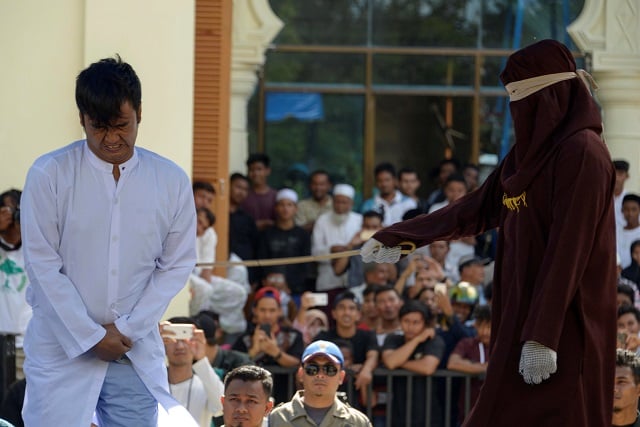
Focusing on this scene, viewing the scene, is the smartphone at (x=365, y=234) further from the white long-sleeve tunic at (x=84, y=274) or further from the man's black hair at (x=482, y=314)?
the white long-sleeve tunic at (x=84, y=274)

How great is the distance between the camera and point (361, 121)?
45.5ft

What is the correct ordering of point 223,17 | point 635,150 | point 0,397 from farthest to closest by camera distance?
1. point 635,150
2. point 223,17
3. point 0,397

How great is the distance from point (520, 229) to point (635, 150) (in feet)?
24.4

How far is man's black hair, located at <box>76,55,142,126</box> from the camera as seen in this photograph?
5.27 m

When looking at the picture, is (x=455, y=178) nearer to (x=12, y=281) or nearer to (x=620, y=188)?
(x=620, y=188)

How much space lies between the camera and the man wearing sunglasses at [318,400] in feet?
23.9

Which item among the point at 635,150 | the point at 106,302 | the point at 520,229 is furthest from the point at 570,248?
the point at 635,150

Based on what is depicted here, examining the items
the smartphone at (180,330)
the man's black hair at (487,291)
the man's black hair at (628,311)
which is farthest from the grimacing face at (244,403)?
the man's black hair at (487,291)

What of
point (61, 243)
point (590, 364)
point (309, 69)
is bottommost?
point (590, 364)

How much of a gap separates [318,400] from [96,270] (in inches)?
88.9

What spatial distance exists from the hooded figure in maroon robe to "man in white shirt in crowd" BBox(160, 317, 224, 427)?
8.87 ft

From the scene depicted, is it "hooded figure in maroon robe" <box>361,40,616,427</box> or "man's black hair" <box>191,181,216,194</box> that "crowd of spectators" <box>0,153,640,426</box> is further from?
"hooded figure in maroon robe" <box>361,40,616,427</box>

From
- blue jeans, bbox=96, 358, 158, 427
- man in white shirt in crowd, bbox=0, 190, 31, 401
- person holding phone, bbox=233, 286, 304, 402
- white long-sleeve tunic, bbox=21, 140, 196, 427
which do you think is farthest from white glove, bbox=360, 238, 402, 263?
man in white shirt in crowd, bbox=0, 190, 31, 401

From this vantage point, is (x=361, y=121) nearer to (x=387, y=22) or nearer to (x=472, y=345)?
(x=387, y=22)
